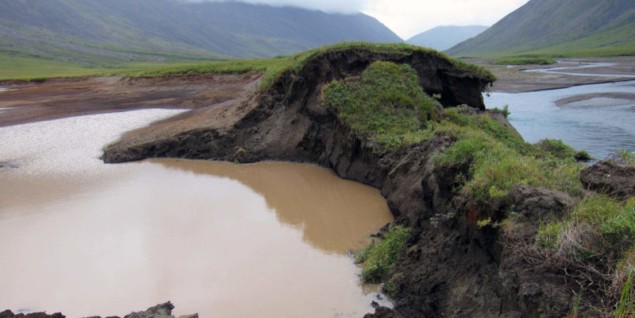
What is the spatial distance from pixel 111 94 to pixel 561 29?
431 ft

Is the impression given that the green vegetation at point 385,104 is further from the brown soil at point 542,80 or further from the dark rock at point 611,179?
the brown soil at point 542,80

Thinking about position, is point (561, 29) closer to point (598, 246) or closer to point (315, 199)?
point (315, 199)

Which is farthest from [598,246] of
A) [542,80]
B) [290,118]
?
[542,80]

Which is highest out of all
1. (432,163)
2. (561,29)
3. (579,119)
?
(561,29)

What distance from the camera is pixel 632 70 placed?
56969 millimetres

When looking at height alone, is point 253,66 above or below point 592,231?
above

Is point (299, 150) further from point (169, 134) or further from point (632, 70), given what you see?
point (632, 70)

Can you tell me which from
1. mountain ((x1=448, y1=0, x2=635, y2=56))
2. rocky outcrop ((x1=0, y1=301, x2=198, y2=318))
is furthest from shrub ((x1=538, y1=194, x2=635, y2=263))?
mountain ((x1=448, y1=0, x2=635, y2=56))

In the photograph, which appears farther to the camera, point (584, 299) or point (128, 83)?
point (128, 83)

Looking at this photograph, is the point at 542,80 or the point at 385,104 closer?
the point at 385,104

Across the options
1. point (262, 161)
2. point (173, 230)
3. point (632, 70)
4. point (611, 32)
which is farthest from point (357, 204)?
point (611, 32)

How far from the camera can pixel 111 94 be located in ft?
148

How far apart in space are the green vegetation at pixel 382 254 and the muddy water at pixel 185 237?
11.6 inches

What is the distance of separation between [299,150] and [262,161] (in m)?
1.52
